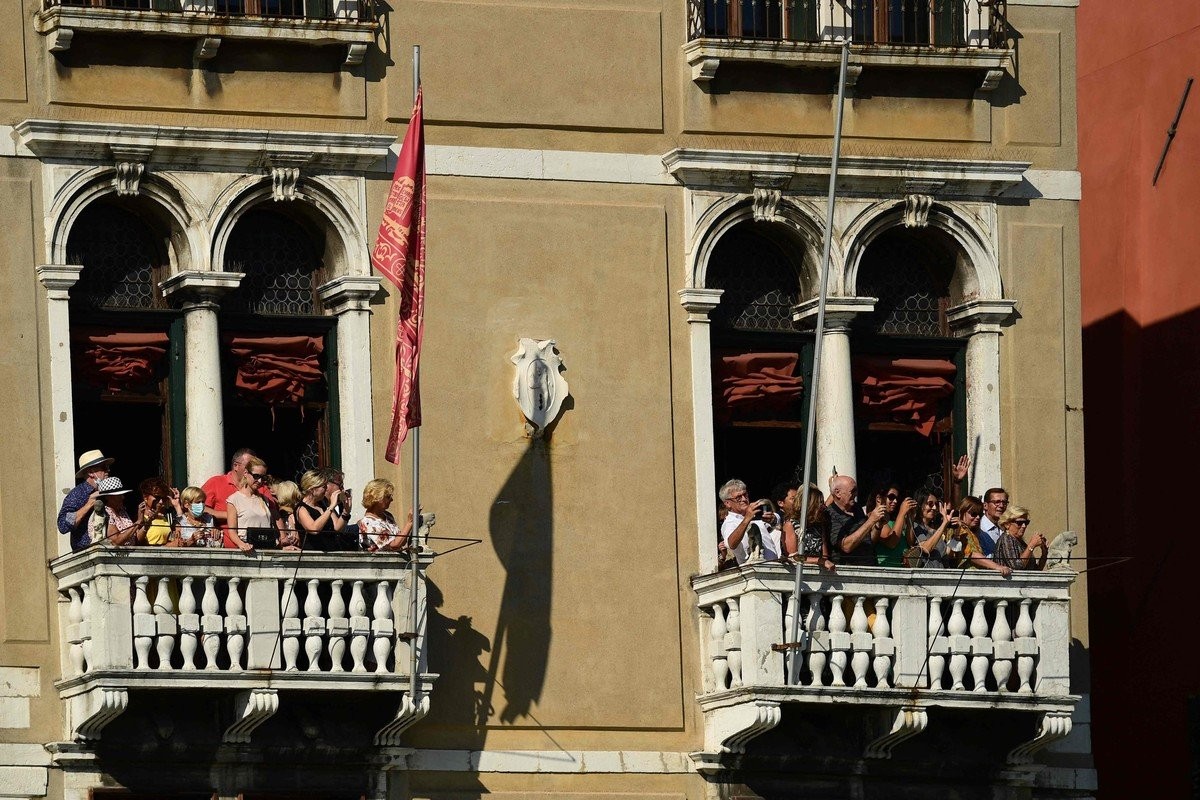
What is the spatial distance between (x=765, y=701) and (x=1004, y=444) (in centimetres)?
355

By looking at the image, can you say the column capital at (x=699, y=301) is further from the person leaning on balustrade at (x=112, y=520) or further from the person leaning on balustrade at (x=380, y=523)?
the person leaning on balustrade at (x=112, y=520)

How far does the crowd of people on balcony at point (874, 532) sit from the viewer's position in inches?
1043

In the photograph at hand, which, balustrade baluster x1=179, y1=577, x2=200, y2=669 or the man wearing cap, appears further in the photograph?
the man wearing cap

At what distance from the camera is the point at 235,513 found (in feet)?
84.0

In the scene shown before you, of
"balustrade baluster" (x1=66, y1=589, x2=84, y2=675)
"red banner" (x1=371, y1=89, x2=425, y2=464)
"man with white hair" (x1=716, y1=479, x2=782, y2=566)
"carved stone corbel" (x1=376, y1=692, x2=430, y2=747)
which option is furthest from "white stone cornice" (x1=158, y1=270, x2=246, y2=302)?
"man with white hair" (x1=716, y1=479, x2=782, y2=566)

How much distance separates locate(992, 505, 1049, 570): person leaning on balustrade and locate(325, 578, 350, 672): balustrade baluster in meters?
5.07

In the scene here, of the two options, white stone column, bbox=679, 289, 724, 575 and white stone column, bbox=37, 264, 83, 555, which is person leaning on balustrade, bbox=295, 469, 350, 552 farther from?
white stone column, bbox=679, 289, 724, 575

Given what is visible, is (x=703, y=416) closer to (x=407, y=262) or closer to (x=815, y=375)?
(x=815, y=375)

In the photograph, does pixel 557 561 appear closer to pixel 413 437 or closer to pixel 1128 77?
pixel 413 437

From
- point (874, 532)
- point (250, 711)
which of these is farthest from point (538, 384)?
point (250, 711)

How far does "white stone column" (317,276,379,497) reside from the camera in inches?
1059

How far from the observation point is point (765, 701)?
2630cm

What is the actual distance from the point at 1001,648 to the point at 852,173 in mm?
4070

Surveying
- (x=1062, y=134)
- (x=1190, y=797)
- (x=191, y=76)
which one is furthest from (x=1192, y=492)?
(x=191, y=76)
